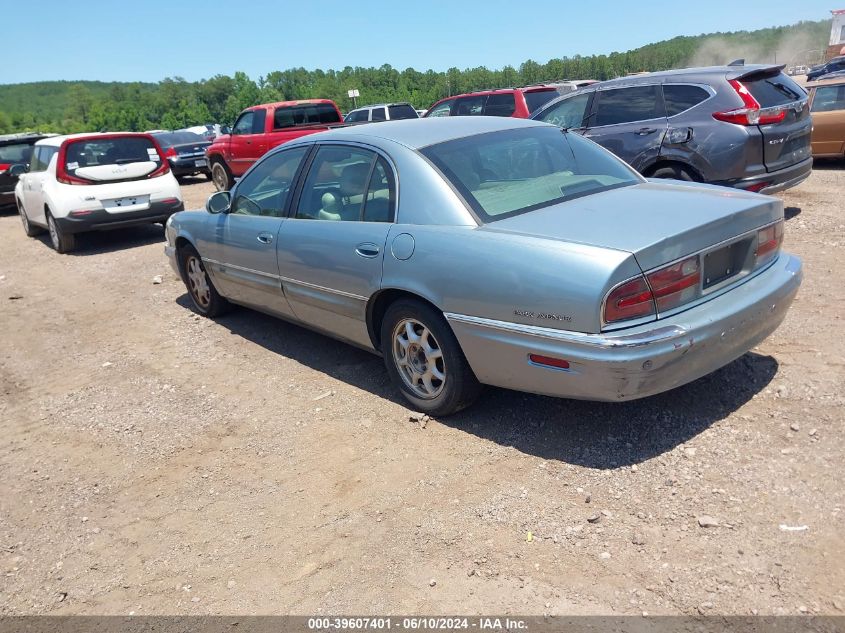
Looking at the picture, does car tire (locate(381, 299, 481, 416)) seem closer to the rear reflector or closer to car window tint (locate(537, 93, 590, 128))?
the rear reflector

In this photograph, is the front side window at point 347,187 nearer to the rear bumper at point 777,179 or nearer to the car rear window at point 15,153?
the rear bumper at point 777,179

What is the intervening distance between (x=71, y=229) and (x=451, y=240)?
8320 millimetres

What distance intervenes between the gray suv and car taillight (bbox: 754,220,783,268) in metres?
3.41

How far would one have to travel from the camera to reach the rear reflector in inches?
127

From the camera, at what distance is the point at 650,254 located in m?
3.11

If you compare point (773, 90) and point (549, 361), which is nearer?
point (549, 361)

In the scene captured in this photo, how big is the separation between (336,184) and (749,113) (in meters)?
4.70

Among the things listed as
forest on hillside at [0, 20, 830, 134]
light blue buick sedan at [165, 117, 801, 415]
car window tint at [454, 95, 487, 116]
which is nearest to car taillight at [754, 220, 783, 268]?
light blue buick sedan at [165, 117, 801, 415]

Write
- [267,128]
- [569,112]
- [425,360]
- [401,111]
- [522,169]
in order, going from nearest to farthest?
[425,360], [522,169], [569,112], [267,128], [401,111]

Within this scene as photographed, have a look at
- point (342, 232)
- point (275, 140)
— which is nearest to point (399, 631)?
point (342, 232)

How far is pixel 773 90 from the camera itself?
7.30 m

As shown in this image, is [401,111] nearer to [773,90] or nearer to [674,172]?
[674,172]

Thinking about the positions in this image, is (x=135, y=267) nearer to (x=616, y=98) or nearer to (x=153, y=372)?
(x=153, y=372)

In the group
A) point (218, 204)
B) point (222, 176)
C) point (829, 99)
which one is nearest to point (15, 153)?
point (222, 176)
